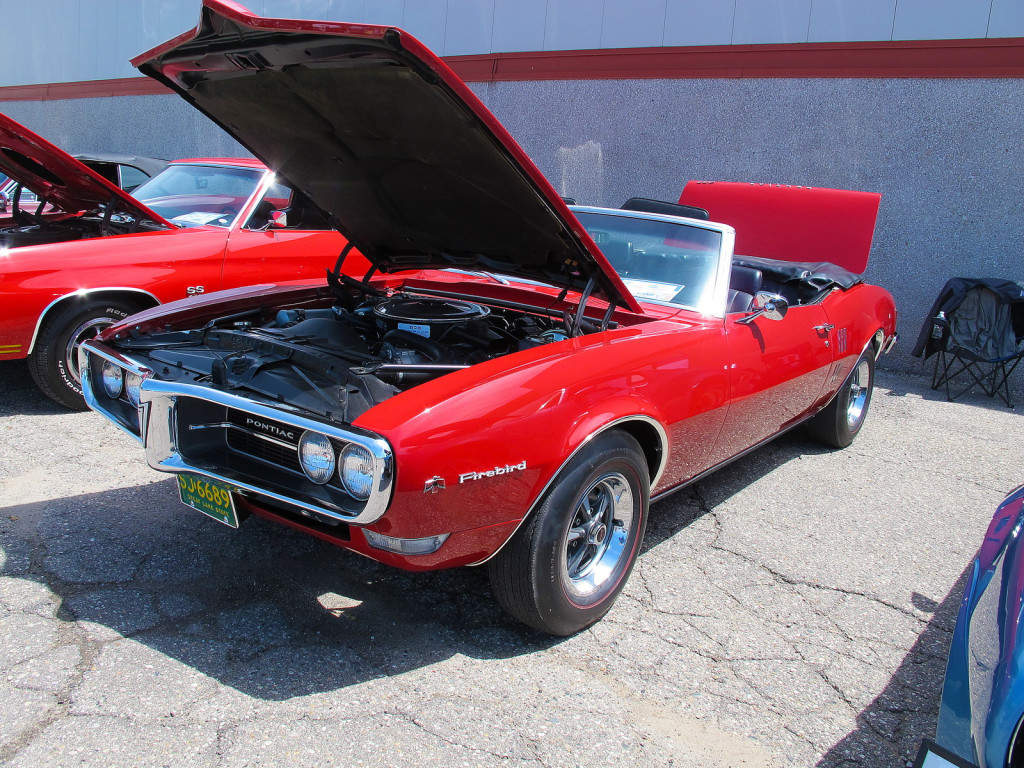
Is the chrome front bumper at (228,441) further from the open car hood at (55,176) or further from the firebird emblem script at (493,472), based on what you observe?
the open car hood at (55,176)

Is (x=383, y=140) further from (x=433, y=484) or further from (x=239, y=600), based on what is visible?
(x=239, y=600)

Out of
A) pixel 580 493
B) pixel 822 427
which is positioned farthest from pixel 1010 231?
pixel 580 493

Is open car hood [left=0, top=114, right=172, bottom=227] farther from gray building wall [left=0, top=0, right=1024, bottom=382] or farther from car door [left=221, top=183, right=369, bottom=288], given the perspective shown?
gray building wall [left=0, top=0, right=1024, bottom=382]

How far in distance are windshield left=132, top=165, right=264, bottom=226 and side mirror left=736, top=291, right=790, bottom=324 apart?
3485mm

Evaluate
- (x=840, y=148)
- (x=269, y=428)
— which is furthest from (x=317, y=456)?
(x=840, y=148)

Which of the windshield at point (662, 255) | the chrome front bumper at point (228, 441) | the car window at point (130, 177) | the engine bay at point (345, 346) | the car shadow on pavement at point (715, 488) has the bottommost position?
the car shadow on pavement at point (715, 488)

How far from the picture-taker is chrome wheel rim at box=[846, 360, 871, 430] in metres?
4.84

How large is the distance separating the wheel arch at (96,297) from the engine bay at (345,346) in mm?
1472

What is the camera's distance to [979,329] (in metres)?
6.39

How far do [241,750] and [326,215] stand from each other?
2359mm

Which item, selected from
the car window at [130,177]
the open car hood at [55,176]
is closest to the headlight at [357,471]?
the open car hood at [55,176]

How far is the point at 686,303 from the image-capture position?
11.2ft

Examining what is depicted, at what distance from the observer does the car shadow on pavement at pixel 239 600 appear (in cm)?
238

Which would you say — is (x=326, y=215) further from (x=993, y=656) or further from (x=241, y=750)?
(x=993, y=656)
